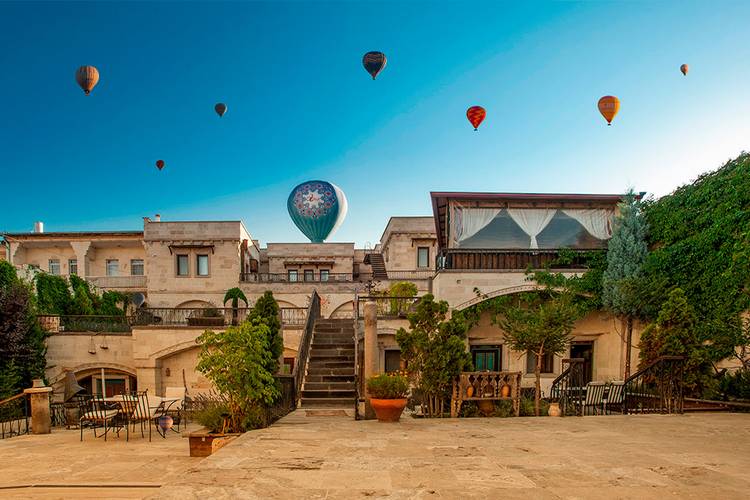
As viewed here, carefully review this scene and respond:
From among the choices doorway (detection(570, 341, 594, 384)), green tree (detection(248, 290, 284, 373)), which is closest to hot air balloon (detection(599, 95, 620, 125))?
doorway (detection(570, 341, 594, 384))

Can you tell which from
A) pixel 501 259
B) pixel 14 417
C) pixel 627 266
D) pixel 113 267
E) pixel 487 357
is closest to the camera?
pixel 14 417

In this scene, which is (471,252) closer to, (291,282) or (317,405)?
(317,405)

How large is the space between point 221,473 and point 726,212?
14.6 m

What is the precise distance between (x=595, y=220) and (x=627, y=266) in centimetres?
251

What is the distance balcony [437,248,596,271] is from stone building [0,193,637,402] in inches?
1.5

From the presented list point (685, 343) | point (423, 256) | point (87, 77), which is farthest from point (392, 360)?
point (87, 77)

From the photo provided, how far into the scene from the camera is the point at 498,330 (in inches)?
685

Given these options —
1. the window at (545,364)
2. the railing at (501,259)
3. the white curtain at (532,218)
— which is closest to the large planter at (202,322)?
the railing at (501,259)

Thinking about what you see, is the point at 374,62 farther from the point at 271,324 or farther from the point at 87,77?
the point at 271,324

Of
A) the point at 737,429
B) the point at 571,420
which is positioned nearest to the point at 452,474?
the point at 571,420

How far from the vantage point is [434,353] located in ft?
32.0

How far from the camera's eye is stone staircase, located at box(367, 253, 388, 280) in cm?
2911

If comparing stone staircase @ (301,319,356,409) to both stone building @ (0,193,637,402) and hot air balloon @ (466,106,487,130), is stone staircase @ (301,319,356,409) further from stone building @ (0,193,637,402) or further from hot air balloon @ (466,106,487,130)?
hot air balloon @ (466,106,487,130)

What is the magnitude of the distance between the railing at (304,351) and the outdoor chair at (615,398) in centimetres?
851
